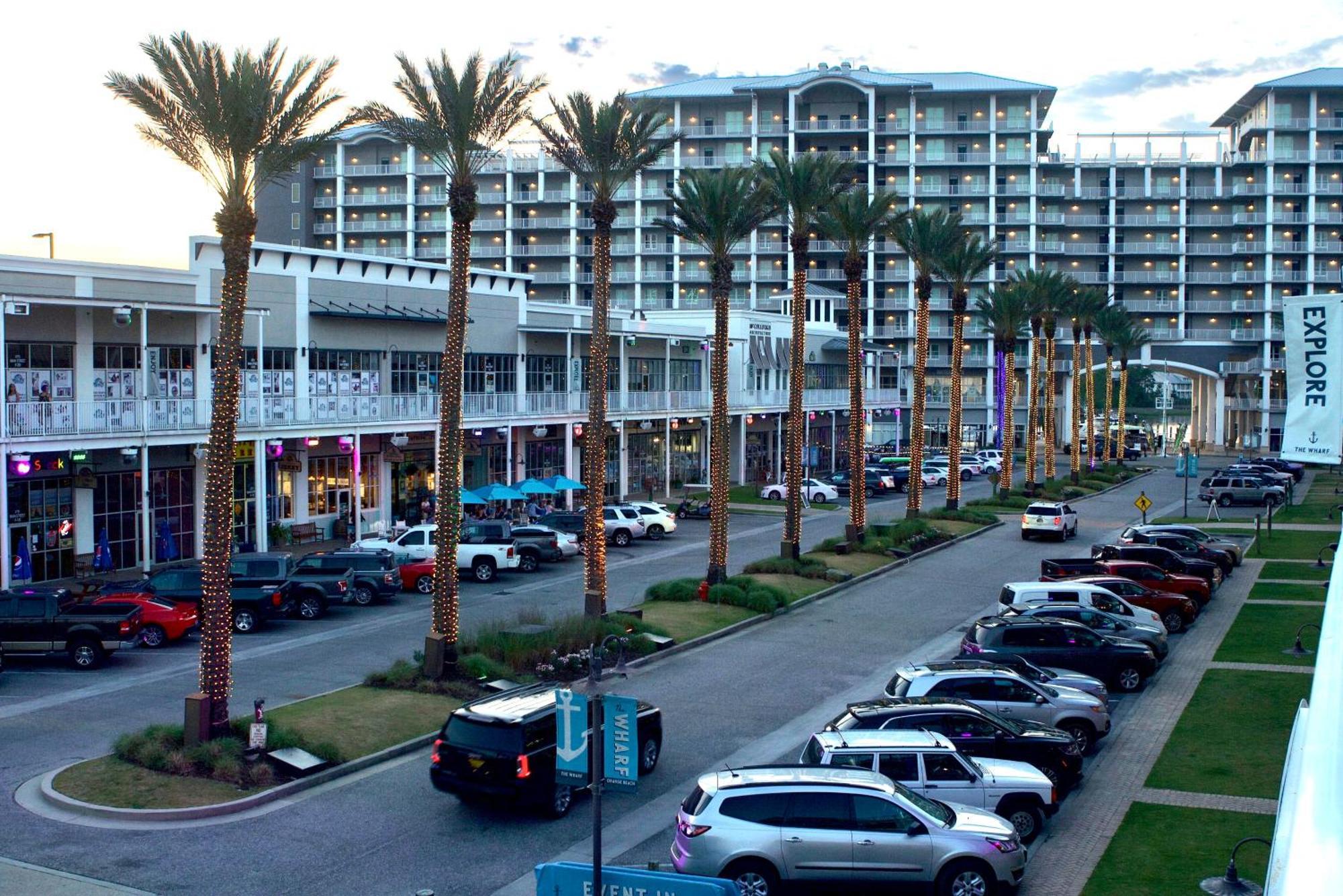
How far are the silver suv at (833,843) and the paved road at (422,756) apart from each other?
194cm

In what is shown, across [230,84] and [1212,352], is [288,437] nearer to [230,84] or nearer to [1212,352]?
[230,84]

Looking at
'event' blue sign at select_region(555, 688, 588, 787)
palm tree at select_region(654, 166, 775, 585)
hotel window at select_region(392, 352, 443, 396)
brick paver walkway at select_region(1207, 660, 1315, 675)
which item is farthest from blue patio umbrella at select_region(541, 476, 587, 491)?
'event' blue sign at select_region(555, 688, 588, 787)

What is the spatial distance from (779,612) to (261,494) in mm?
17552

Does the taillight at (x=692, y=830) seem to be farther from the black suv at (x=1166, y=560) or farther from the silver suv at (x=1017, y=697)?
the black suv at (x=1166, y=560)

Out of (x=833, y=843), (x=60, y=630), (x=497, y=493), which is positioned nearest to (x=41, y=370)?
(x=60, y=630)

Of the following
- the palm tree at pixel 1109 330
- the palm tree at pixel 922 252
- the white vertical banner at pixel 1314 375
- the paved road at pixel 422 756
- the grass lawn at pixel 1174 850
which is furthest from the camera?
the palm tree at pixel 1109 330

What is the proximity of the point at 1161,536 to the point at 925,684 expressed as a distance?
78.7 ft

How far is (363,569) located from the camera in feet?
112

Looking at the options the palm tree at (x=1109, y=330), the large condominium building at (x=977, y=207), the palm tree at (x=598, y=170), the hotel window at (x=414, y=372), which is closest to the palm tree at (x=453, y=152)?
the palm tree at (x=598, y=170)

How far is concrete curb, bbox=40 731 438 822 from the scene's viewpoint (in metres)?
16.6

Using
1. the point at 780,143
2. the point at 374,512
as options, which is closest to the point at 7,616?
→ the point at 374,512

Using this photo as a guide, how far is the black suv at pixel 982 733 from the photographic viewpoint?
58.1 ft

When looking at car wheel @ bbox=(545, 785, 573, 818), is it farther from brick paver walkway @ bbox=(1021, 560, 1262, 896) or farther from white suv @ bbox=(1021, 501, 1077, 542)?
white suv @ bbox=(1021, 501, 1077, 542)

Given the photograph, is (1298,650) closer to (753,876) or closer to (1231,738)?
(1231,738)
